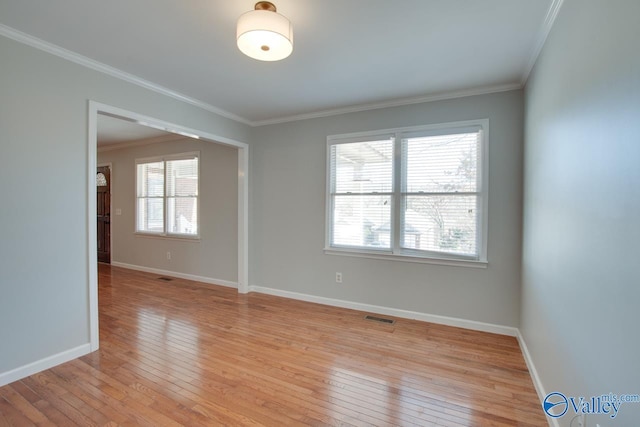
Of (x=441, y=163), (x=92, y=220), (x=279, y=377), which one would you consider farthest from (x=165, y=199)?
(x=441, y=163)

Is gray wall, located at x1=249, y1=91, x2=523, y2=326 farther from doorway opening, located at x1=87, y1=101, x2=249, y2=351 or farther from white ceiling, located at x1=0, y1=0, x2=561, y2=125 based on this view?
doorway opening, located at x1=87, y1=101, x2=249, y2=351

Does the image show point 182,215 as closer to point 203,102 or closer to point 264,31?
point 203,102

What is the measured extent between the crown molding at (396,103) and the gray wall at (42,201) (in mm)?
2121

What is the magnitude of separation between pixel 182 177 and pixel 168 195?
1.65 ft

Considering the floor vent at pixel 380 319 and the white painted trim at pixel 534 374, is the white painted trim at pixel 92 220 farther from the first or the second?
the white painted trim at pixel 534 374

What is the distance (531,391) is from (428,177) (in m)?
2.17

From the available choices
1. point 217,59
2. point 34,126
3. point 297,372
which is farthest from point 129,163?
point 297,372

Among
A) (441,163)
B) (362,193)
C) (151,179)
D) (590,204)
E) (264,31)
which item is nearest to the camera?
(590,204)

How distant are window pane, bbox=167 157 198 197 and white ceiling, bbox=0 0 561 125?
2.10 m

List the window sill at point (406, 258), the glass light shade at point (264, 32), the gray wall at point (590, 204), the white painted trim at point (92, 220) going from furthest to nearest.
Answer: the window sill at point (406, 258) < the white painted trim at point (92, 220) < the glass light shade at point (264, 32) < the gray wall at point (590, 204)

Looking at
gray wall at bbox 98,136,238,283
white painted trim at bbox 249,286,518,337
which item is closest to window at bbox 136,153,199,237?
gray wall at bbox 98,136,238,283

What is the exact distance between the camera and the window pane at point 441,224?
3.22 meters

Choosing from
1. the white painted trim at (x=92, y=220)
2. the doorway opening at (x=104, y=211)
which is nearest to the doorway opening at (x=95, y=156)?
the white painted trim at (x=92, y=220)

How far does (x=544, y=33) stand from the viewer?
6.83 feet
